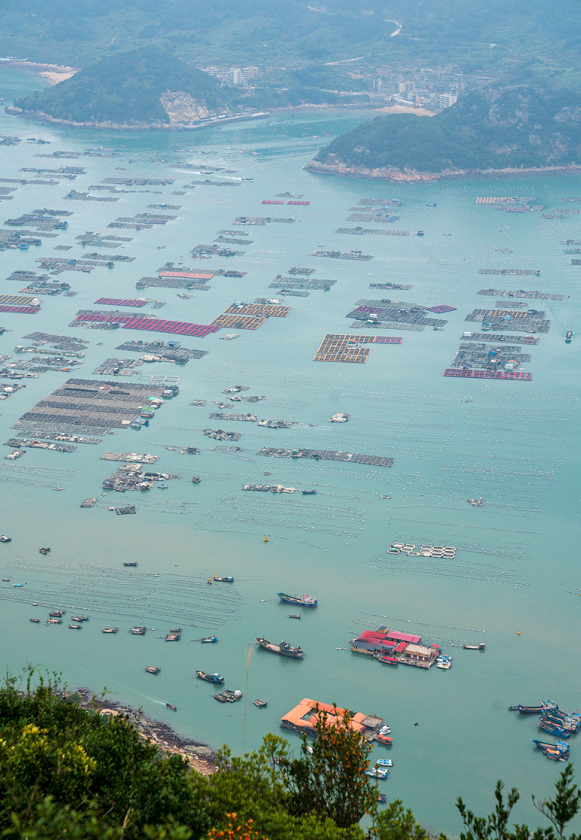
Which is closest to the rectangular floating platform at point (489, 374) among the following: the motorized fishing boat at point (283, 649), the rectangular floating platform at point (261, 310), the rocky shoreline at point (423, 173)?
the rectangular floating platform at point (261, 310)

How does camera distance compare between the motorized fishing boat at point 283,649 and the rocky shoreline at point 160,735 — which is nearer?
the rocky shoreline at point 160,735

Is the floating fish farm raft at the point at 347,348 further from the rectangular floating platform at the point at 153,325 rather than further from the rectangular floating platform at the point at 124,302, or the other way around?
the rectangular floating platform at the point at 124,302

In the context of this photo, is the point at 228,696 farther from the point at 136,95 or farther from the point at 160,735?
the point at 136,95

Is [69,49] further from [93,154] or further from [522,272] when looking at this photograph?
[522,272]

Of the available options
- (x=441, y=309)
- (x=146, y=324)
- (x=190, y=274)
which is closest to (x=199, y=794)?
(x=146, y=324)

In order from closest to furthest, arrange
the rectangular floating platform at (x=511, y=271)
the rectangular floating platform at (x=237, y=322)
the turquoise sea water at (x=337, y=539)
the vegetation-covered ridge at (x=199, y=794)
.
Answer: the vegetation-covered ridge at (x=199, y=794) < the turquoise sea water at (x=337, y=539) < the rectangular floating platform at (x=237, y=322) < the rectangular floating platform at (x=511, y=271)

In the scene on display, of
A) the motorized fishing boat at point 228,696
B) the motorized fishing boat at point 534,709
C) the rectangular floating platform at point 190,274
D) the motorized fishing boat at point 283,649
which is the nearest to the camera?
the motorized fishing boat at point 534,709

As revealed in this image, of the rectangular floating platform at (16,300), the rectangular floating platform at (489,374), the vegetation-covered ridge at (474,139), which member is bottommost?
the rectangular floating platform at (489,374)
